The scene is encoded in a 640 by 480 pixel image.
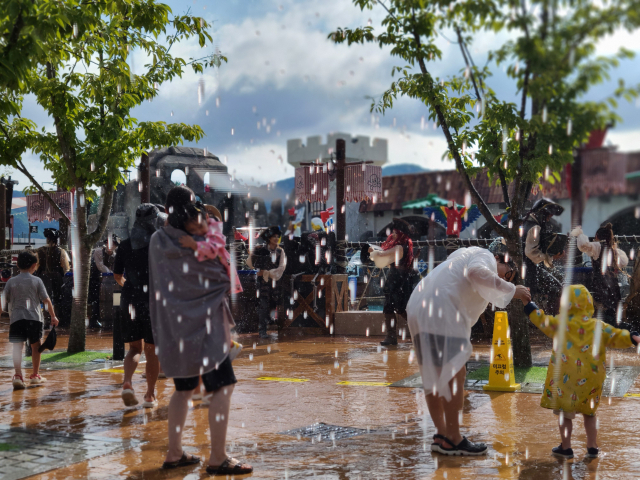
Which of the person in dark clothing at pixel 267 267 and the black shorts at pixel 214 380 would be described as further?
the person in dark clothing at pixel 267 267

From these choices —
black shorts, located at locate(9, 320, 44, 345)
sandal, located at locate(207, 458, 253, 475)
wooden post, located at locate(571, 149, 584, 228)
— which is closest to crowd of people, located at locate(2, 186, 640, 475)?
sandal, located at locate(207, 458, 253, 475)

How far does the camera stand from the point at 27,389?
7766 millimetres

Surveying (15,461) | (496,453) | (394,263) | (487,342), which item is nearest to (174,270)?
(15,461)

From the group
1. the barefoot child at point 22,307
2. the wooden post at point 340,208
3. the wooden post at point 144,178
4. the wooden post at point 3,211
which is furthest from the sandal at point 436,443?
the wooden post at point 3,211

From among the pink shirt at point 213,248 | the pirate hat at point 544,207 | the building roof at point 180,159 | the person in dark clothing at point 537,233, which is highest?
the building roof at point 180,159

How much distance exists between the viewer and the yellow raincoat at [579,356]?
15.5ft

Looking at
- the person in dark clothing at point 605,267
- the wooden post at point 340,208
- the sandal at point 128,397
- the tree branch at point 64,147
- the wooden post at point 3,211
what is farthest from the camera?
the wooden post at point 3,211

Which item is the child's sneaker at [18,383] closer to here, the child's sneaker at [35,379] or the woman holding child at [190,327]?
the child's sneaker at [35,379]

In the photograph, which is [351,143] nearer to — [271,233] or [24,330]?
[24,330]

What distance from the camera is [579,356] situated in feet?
15.7

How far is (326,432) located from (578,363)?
2043 mm

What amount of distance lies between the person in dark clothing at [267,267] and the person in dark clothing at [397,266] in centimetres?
231

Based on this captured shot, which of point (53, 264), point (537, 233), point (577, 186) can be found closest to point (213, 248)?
point (577, 186)

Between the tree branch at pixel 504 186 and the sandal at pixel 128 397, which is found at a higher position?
the tree branch at pixel 504 186
